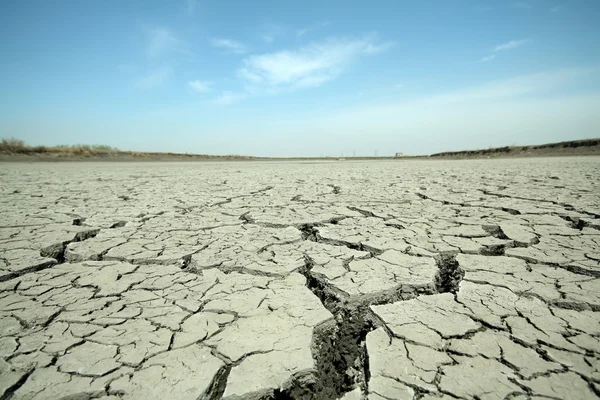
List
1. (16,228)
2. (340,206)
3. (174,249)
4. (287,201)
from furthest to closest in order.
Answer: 1. (287,201)
2. (340,206)
3. (16,228)
4. (174,249)

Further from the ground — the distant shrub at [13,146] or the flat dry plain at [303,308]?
the distant shrub at [13,146]

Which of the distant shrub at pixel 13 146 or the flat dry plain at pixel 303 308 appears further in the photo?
the distant shrub at pixel 13 146

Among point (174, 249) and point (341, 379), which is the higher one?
point (174, 249)

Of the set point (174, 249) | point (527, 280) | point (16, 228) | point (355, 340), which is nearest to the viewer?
point (355, 340)

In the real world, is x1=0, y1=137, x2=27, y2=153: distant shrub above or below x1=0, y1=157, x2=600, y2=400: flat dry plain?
above

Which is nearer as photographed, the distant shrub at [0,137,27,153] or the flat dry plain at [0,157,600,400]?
the flat dry plain at [0,157,600,400]

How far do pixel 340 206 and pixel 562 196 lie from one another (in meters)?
2.36

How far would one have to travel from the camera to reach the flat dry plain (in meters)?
0.76

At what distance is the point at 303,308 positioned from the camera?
1.11m

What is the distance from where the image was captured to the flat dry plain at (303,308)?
0.76m

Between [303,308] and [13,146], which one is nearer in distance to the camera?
[303,308]

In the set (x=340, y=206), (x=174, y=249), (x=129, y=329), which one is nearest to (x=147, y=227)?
(x=174, y=249)

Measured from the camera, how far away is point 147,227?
215 cm

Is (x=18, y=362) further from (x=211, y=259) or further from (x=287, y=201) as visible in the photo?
(x=287, y=201)
